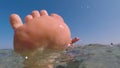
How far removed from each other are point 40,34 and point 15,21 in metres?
0.46

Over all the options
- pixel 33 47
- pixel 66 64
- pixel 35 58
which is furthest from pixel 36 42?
pixel 66 64

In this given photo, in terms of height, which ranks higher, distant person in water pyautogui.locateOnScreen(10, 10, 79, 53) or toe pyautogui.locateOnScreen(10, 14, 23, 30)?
toe pyautogui.locateOnScreen(10, 14, 23, 30)

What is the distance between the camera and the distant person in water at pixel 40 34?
117 inches

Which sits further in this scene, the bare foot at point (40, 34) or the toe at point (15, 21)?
the toe at point (15, 21)

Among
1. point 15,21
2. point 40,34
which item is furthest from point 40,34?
point 15,21

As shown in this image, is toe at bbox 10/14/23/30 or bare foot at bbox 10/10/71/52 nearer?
bare foot at bbox 10/10/71/52

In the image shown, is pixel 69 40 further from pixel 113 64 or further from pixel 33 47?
pixel 113 64

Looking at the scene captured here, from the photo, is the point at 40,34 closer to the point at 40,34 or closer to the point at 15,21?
the point at 40,34

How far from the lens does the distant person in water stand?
2.97m

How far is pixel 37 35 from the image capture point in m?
2.97

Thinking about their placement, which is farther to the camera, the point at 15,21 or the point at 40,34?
the point at 15,21

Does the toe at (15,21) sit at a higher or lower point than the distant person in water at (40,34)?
higher

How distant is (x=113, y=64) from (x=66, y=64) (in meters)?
1.40

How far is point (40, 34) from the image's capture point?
117 inches
